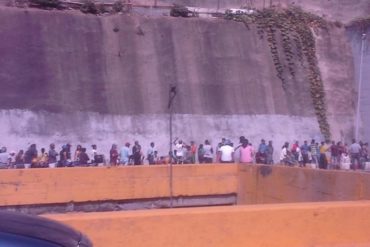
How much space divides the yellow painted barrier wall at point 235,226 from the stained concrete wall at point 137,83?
2079 centimetres

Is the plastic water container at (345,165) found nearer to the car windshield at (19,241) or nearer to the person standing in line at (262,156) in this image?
the person standing in line at (262,156)

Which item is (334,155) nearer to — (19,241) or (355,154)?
(355,154)

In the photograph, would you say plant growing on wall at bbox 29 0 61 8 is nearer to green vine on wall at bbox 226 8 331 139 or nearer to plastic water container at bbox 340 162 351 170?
green vine on wall at bbox 226 8 331 139

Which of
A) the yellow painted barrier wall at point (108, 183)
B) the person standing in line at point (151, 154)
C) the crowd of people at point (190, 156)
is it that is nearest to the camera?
the yellow painted barrier wall at point (108, 183)

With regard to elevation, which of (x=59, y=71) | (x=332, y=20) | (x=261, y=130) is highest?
(x=332, y=20)

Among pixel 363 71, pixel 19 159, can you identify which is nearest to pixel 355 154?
pixel 363 71

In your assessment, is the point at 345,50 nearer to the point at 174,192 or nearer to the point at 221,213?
the point at 174,192

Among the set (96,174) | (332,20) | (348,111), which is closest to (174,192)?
(96,174)

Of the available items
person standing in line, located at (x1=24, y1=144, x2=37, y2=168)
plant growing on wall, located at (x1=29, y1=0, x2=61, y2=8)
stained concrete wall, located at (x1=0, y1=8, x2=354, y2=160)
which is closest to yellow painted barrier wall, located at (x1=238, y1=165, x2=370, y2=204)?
person standing in line, located at (x1=24, y1=144, x2=37, y2=168)

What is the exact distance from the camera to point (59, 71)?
2956 centimetres

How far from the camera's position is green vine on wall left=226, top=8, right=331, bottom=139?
35.4 meters

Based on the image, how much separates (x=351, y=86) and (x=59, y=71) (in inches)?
634

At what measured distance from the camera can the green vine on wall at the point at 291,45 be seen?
116ft

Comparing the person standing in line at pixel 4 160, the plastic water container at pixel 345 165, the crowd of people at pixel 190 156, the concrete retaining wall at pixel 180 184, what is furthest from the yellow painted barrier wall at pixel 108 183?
the plastic water container at pixel 345 165
